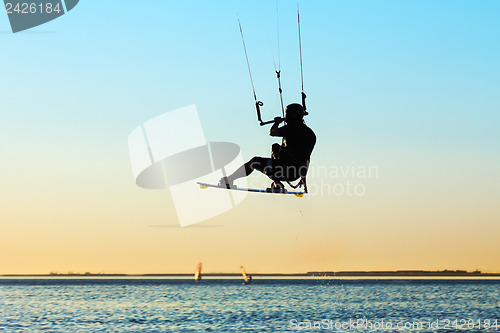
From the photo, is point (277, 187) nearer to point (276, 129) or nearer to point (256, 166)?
point (256, 166)

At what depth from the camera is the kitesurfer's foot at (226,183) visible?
61.4 ft

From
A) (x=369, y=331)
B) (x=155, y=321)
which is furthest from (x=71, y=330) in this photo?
(x=369, y=331)

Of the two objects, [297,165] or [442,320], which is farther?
[442,320]

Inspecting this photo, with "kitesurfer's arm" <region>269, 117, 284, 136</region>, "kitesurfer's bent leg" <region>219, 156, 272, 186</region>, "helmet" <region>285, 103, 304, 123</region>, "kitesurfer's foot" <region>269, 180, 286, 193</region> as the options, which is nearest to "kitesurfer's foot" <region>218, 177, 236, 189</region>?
"kitesurfer's bent leg" <region>219, 156, 272, 186</region>

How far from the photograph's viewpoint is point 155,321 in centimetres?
4984

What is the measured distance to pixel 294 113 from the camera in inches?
682

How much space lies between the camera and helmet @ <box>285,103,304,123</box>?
17.3 meters

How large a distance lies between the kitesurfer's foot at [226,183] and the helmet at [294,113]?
2487 mm

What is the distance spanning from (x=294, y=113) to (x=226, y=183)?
2859 millimetres

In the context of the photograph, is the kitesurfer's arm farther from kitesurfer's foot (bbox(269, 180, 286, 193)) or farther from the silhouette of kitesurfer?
kitesurfer's foot (bbox(269, 180, 286, 193))

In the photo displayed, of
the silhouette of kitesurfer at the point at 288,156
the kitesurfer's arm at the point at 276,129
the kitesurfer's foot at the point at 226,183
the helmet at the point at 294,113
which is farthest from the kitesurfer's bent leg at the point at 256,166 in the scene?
the helmet at the point at 294,113

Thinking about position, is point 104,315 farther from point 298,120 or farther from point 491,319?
point 298,120

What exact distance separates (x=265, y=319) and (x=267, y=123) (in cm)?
3450

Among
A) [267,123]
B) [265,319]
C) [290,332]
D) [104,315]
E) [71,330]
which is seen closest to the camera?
[267,123]
